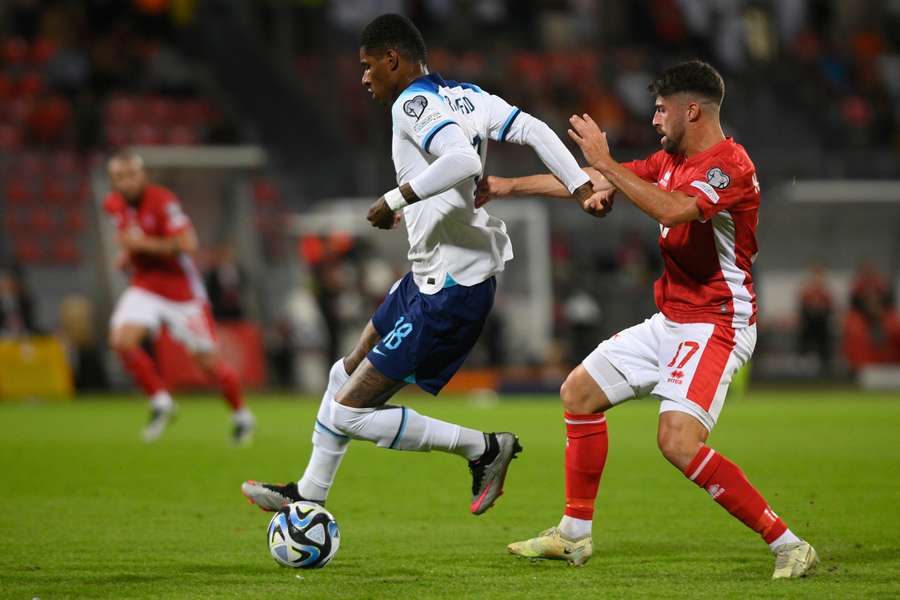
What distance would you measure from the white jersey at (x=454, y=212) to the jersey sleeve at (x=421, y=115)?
3cm

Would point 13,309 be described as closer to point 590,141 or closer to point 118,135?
point 118,135

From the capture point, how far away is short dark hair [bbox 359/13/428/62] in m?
6.18

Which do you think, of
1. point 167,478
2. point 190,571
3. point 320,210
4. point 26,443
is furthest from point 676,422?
point 320,210

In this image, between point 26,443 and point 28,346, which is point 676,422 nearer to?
point 26,443

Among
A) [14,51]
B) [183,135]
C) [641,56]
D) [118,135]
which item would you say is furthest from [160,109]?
[641,56]

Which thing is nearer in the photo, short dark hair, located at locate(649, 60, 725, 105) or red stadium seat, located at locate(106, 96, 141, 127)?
Answer: short dark hair, located at locate(649, 60, 725, 105)

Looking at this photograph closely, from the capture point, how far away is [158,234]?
40.6 feet

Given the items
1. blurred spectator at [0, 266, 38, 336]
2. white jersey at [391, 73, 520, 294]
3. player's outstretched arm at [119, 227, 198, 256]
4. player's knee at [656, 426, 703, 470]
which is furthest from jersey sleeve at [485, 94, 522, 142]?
blurred spectator at [0, 266, 38, 336]

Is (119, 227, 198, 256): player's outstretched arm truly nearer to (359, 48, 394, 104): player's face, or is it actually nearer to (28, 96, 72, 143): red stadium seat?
(359, 48, 394, 104): player's face

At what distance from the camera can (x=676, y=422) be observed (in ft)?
19.1

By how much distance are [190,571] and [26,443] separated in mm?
7102

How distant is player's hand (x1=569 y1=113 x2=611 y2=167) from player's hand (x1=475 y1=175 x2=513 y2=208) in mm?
509

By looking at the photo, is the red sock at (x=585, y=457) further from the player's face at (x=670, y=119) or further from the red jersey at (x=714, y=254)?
the player's face at (x=670, y=119)

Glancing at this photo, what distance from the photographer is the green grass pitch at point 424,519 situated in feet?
18.3
